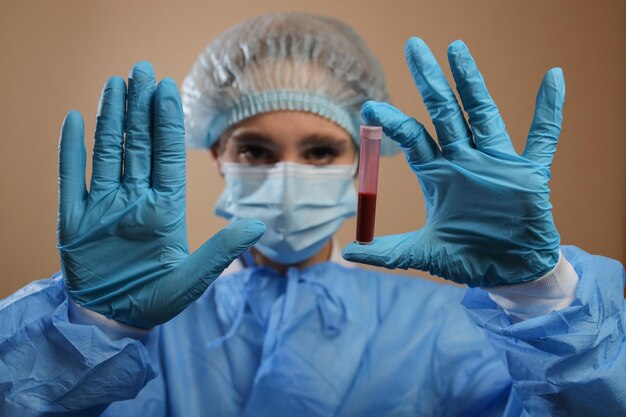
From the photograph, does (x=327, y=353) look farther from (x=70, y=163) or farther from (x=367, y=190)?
(x=70, y=163)

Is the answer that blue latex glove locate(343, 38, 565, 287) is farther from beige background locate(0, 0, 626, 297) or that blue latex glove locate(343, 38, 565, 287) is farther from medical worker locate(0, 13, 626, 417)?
beige background locate(0, 0, 626, 297)

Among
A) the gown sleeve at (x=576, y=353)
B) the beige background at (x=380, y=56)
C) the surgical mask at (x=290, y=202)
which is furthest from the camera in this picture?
the beige background at (x=380, y=56)

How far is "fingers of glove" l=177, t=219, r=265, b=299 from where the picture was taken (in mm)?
1028

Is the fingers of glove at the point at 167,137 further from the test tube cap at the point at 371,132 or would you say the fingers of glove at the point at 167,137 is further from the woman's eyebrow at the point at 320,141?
the woman's eyebrow at the point at 320,141

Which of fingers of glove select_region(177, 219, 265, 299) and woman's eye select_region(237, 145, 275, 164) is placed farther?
woman's eye select_region(237, 145, 275, 164)

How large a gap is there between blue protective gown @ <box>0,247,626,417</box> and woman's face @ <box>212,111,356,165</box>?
29cm

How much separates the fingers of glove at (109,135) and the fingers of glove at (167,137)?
0.06 metres

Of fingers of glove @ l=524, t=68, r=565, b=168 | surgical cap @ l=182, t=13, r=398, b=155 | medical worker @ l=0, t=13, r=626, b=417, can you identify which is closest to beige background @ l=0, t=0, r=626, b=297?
surgical cap @ l=182, t=13, r=398, b=155

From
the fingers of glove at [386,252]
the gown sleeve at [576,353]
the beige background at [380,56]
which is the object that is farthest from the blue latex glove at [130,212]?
the beige background at [380,56]

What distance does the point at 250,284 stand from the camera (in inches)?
61.5

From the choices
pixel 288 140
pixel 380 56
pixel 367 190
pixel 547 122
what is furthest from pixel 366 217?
pixel 380 56

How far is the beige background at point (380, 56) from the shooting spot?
6.91ft

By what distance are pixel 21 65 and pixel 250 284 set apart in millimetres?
1270

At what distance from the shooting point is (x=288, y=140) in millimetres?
1469
